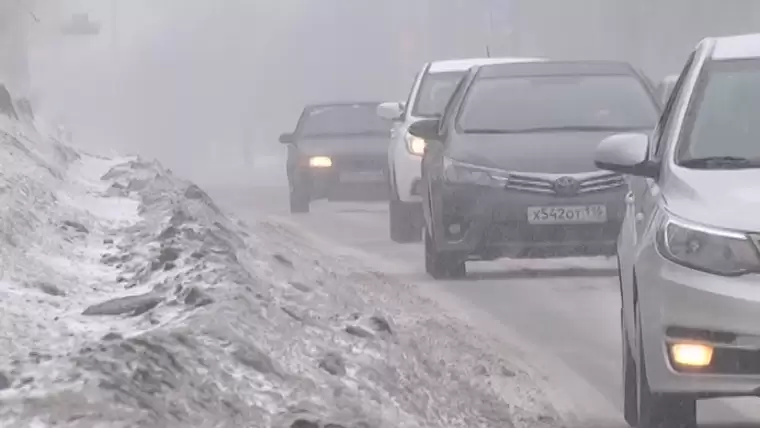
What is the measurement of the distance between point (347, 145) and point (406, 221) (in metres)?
6.33

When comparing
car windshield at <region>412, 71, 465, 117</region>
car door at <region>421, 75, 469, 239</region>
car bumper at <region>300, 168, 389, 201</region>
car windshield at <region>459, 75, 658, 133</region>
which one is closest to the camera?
→ car door at <region>421, 75, 469, 239</region>

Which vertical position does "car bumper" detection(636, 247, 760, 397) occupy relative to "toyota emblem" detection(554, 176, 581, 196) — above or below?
above

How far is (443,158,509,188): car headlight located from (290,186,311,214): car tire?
11.4 metres

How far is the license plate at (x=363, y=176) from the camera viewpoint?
921 inches

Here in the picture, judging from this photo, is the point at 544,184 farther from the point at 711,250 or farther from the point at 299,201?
the point at 299,201

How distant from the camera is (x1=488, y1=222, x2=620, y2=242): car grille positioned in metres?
12.4

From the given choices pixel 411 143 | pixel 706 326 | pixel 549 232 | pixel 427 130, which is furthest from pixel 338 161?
pixel 706 326

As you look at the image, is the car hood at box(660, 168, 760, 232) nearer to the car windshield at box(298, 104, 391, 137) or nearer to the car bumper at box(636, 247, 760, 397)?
the car bumper at box(636, 247, 760, 397)

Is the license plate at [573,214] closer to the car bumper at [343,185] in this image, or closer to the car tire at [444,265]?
the car tire at [444,265]

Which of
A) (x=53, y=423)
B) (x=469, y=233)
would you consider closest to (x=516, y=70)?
(x=469, y=233)

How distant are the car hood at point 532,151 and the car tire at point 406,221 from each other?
14.4 feet

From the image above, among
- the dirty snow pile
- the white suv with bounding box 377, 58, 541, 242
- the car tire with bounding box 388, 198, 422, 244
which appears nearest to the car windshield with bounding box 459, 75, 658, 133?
the dirty snow pile

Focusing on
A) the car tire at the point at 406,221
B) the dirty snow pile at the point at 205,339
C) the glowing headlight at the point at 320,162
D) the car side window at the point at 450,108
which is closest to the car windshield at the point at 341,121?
the glowing headlight at the point at 320,162

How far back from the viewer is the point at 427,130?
1336 centimetres
